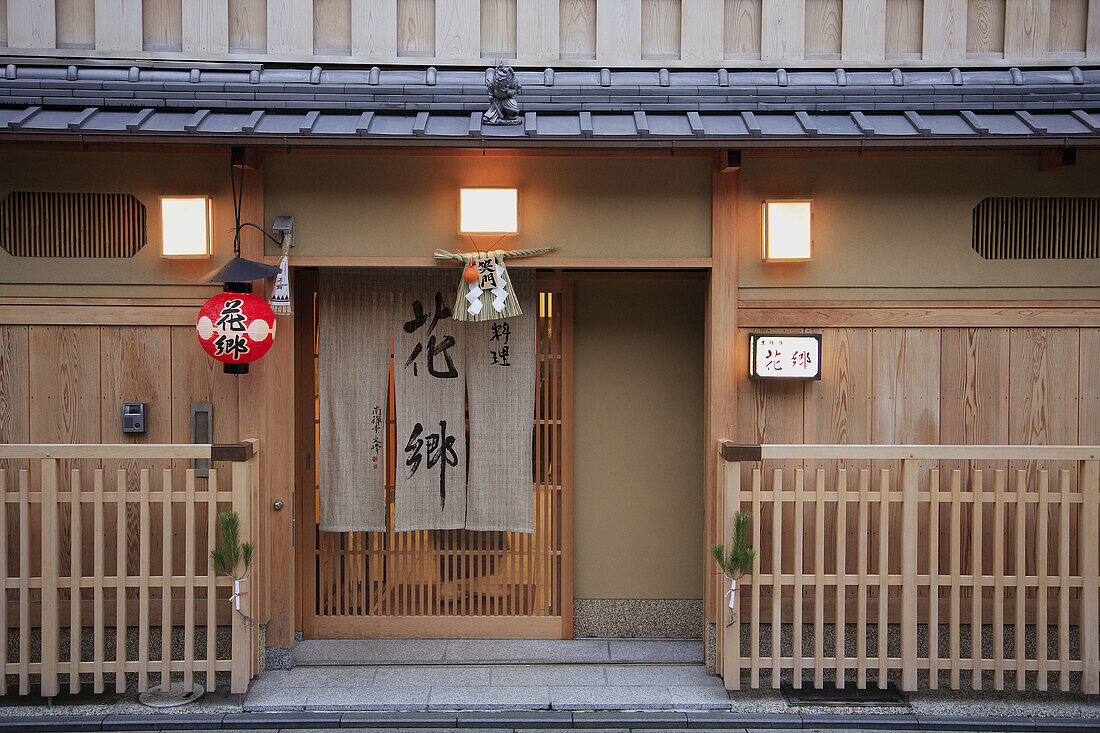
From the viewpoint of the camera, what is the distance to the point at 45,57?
583cm

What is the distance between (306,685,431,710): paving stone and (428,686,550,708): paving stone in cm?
11

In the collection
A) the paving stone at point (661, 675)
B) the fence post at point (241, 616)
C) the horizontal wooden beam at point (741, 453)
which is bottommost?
the paving stone at point (661, 675)

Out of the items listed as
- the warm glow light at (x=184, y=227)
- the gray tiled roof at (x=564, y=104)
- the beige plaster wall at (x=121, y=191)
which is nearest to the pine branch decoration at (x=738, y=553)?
the gray tiled roof at (x=564, y=104)

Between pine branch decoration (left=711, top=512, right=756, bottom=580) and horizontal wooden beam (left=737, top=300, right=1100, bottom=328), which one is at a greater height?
horizontal wooden beam (left=737, top=300, right=1100, bottom=328)

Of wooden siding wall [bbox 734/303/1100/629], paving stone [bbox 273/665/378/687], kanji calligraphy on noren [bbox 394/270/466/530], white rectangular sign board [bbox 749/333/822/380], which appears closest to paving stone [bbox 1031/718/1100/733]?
wooden siding wall [bbox 734/303/1100/629]

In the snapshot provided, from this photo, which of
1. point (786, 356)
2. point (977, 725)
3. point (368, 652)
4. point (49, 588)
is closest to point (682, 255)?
point (786, 356)

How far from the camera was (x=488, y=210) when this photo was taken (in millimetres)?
5473

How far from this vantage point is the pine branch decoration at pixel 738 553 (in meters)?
5.11

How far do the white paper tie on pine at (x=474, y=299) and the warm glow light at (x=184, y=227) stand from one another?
218 centimetres

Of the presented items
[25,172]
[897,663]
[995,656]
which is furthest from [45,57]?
[995,656]

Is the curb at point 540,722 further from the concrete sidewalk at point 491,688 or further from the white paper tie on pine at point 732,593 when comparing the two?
the white paper tie on pine at point 732,593

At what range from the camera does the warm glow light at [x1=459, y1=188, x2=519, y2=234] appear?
5461 millimetres

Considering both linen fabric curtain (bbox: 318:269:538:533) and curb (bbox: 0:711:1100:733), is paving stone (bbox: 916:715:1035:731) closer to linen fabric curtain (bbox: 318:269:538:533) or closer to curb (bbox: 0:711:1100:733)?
curb (bbox: 0:711:1100:733)

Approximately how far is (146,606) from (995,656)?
6.51 metres
